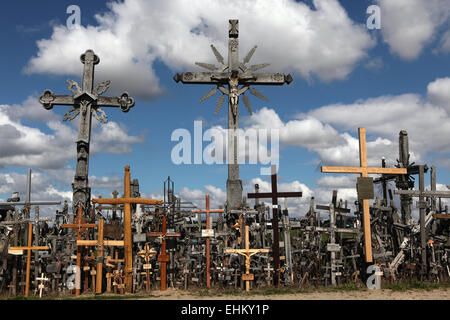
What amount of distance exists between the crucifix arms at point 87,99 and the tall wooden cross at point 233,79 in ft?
8.19

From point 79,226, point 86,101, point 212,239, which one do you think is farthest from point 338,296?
point 86,101

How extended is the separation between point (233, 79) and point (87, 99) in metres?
5.90

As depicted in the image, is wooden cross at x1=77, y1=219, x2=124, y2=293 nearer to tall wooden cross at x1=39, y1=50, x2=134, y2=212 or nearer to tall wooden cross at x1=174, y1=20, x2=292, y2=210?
tall wooden cross at x1=39, y1=50, x2=134, y2=212

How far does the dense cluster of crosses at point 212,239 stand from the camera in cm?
1409

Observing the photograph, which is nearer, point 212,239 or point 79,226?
point 79,226

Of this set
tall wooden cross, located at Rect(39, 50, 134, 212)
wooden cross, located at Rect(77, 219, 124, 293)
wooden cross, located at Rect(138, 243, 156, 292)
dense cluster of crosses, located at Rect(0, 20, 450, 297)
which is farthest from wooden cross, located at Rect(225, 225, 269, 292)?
tall wooden cross, located at Rect(39, 50, 134, 212)

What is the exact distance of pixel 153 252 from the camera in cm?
1465

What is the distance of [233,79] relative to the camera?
683 inches

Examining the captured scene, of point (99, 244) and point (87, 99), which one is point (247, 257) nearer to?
point (99, 244)

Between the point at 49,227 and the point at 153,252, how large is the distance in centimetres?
586

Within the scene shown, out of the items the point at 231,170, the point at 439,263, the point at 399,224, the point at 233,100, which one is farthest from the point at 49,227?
the point at 439,263

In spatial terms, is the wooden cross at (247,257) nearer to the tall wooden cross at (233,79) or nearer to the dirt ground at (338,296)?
the dirt ground at (338,296)

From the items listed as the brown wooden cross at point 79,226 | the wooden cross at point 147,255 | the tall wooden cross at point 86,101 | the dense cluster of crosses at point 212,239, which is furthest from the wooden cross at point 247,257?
the tall wooden cross at point 86,101
